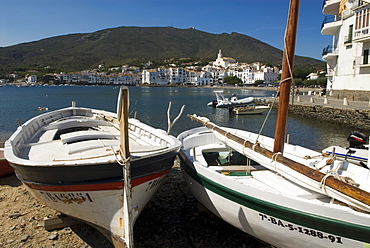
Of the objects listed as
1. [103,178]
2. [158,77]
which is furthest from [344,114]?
[158,77]

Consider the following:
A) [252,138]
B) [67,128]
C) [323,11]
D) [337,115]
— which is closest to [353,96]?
[337,115]

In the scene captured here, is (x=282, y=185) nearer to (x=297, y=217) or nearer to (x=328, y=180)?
(x=297, y=217)

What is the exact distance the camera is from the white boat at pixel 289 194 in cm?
385

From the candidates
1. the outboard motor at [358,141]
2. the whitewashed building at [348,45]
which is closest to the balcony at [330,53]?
the whitewashed building at [348,45]

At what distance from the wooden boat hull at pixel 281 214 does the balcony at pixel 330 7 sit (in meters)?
35.9

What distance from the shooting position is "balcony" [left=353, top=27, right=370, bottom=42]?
87.0 ft

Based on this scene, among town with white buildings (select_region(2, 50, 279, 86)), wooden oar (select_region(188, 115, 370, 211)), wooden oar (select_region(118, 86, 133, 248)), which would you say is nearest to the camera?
wooden oar (select_region(188, 115, 370, 211))

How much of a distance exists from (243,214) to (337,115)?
2411 centimetres

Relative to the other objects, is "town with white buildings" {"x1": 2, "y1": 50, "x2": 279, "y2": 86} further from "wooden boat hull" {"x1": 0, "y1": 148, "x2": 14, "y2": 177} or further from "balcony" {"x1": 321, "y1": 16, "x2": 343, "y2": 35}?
"wooden boat hull" {"x1": 0, "y1": 148, "x2": 14, "y2": 177}

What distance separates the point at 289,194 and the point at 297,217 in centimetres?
77

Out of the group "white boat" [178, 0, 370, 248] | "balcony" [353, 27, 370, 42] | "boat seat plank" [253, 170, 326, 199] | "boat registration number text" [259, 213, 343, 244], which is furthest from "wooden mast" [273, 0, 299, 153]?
"balcony" [353, 27, 370, 42]

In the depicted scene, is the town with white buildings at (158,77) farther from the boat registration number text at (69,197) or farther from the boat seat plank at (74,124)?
the boat registration number text at (69,197)

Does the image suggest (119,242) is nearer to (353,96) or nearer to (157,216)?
(157,216)

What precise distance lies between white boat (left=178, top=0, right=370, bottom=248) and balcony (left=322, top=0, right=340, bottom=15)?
34.5 m
